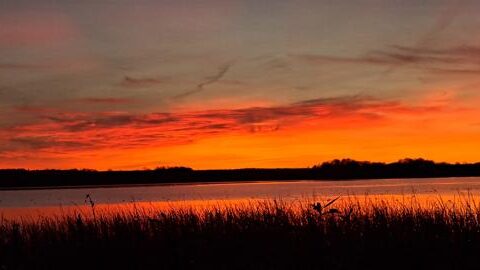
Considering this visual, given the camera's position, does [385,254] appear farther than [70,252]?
No

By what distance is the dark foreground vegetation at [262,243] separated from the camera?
10133mm

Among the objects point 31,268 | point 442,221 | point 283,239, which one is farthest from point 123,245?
point 442,221

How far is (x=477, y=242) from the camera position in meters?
11.1

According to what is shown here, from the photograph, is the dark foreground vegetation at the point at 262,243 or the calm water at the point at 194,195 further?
the calm water at the point at 194,195

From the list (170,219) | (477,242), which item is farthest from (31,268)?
(477,242)

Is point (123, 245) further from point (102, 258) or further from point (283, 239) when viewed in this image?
point (283, 239)

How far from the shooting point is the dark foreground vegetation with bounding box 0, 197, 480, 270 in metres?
10.1

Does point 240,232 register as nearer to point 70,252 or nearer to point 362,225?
point 362,225

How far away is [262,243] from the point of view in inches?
449

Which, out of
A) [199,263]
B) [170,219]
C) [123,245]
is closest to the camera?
[199,263]

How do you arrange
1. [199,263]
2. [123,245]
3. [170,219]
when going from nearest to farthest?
[199,263] < [123,245] < [170,219]

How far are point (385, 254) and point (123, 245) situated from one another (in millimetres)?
4396

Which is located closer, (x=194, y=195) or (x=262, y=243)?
(x=262, y=243)

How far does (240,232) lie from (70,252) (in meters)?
3.00
